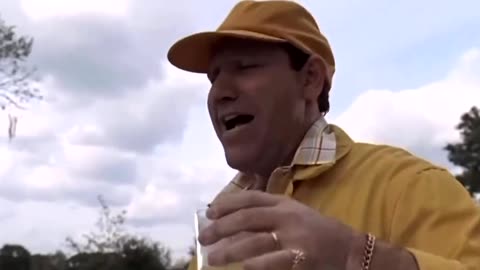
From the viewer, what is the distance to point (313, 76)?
6.34 ft

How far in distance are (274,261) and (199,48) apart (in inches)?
37.7

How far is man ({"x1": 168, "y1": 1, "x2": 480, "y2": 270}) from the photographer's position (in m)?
1.10

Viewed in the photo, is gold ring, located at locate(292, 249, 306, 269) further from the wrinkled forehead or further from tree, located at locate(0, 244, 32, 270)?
tree, located at locate(0, 244, 32, 270)

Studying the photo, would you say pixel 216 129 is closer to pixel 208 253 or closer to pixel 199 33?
pixel 199 33

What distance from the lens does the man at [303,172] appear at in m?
1.10

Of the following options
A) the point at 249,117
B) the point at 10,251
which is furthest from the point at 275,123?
the point at 10,251

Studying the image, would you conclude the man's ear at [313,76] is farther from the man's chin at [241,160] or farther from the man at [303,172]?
the man's chin at [241,160]

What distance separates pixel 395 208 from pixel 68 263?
9277 mm

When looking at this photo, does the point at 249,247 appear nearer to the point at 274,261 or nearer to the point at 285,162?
the point at 274,261

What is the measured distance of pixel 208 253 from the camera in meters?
1.19

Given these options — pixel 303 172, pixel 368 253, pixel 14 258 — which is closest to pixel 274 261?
pixel 368 253

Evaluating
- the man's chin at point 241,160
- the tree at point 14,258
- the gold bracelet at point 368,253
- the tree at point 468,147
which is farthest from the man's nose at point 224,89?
the tree at point 468,147

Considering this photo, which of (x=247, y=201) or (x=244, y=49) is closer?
(x=247, y=201)

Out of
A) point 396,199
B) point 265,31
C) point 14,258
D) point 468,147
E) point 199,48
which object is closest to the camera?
point 396,199
